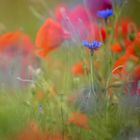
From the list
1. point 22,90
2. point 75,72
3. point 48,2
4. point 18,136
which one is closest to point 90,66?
point 75,72

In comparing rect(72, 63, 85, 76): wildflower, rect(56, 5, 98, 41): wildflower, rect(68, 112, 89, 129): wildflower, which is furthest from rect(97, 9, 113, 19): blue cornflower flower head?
rect(68, 112, 89, 129): wildflower

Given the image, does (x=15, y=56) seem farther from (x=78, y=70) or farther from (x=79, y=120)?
(x=79, y=120)

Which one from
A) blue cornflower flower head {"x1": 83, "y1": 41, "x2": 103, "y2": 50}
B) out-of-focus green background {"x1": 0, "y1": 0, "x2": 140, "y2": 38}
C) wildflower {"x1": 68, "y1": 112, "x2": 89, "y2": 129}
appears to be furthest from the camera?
out-of-focus green background {"x1": 0, "y1": 0, "x2": 140, "y2": 38}

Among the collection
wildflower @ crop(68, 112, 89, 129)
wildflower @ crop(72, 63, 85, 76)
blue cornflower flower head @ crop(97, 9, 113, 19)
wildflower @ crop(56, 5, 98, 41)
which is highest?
blue cornflower flower head @ crop(97, 9, 113, 19)

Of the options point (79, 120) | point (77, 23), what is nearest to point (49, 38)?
point (77, 23)

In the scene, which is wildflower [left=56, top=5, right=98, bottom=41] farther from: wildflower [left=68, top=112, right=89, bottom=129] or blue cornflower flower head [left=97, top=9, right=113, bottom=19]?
wildflower [left=68, top=112, right=89, bottom=129]
